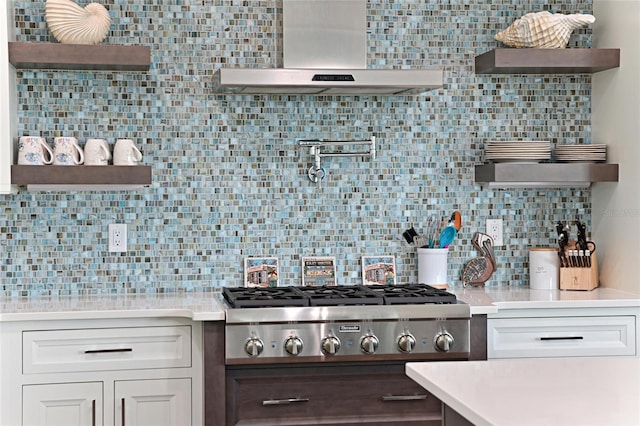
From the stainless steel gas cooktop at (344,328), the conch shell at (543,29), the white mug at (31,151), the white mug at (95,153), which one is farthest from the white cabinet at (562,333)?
the white mug at (31,151)

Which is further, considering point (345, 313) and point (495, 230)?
point (495, 230)

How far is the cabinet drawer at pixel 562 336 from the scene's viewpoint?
3383 millimetres

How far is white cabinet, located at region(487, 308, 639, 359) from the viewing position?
3.38 meters

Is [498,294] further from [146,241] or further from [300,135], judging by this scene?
[146,241]

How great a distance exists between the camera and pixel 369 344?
3160 millimetres

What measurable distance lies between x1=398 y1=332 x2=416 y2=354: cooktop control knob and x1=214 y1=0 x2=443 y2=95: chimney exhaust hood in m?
1.01

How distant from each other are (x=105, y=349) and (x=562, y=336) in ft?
5.85

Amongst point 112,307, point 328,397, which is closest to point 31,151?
point 112,307

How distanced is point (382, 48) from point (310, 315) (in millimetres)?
1375

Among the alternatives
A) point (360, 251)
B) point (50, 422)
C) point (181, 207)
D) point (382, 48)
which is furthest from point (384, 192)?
point (50, 422)

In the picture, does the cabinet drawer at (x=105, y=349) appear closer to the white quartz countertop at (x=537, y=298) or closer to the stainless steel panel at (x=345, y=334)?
the stainless steel panel at (x=345, y=334)

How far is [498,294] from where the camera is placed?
367 cm

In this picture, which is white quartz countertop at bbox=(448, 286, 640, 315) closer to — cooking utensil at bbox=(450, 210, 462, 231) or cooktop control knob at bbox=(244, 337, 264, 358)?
cooking utensil at bbox=(450, 210, 462, 231)

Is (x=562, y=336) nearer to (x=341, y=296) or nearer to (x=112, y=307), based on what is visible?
(x=341, y=296)
